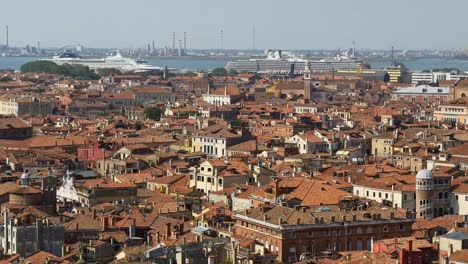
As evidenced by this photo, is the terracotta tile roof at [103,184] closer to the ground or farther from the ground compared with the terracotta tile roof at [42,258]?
closer to the ground

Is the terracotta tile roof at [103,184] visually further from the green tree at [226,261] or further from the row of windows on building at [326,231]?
the green tree at [226,261]

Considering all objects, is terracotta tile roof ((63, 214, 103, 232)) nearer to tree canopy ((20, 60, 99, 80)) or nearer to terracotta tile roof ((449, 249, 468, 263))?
terracotta tile roof ((449, 249, 468, 263))

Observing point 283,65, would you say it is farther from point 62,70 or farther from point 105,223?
point 105,223

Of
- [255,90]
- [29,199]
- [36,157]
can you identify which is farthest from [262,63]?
[29,199]

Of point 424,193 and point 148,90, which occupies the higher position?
point 424,193

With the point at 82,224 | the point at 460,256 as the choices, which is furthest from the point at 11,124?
the point at 460,256

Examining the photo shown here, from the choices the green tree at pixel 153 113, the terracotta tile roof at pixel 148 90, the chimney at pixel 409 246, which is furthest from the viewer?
the terracotta tile roof at pixel 148 90

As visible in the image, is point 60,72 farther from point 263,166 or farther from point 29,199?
point 29,199

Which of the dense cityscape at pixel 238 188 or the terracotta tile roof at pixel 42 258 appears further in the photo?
the dense cityscape at pixel 238 188

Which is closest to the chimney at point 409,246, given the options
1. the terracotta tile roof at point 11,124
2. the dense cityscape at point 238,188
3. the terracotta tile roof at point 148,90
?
the dense cityscape at point 238,188
